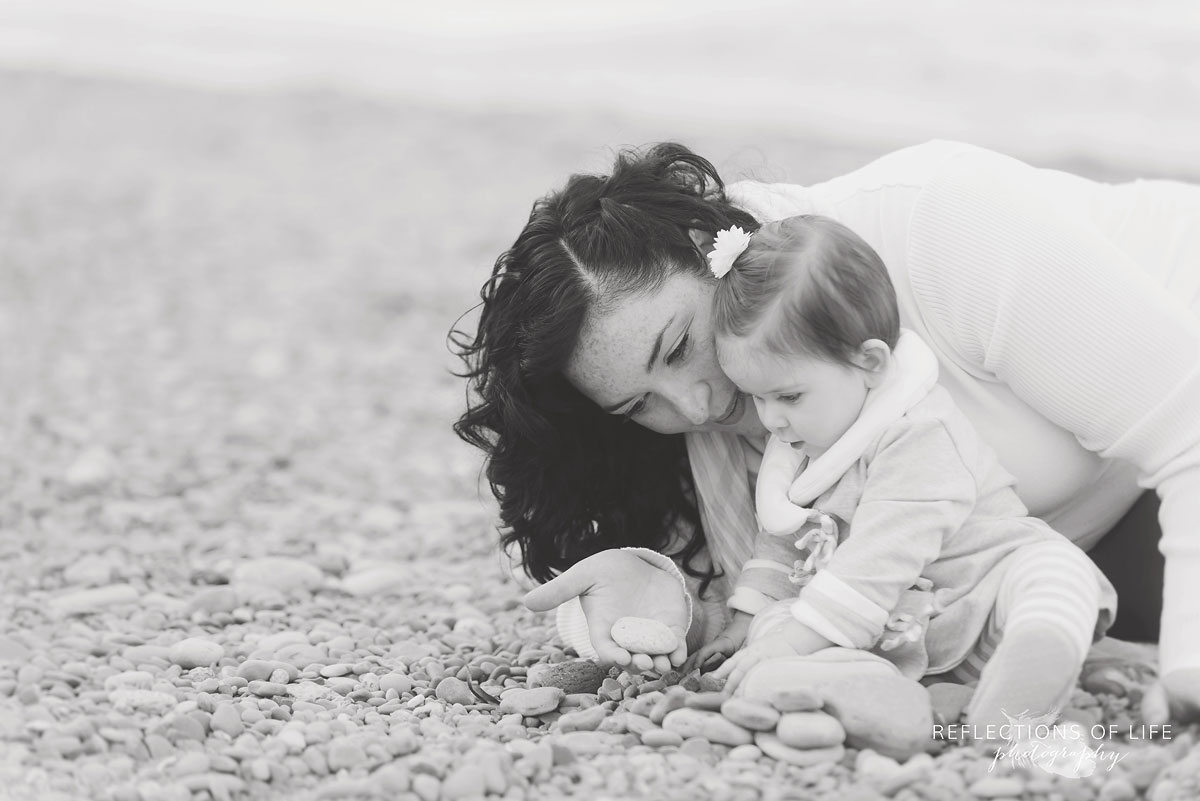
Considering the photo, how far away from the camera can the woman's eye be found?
2.75m

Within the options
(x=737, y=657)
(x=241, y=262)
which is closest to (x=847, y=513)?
(x=737, y=657)

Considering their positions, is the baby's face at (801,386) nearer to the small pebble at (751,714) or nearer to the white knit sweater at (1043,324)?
the white knit sweater at (1043,324)

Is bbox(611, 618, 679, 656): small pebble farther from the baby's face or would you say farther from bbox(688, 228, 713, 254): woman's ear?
bbox(688, 228, 713, 254): woman's ear

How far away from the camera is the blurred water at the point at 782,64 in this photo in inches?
493

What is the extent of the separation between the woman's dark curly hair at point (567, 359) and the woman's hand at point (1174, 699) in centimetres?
116

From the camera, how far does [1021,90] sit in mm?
13211

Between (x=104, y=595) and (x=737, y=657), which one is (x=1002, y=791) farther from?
(x=104, y=595)

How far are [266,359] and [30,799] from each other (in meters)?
4.82

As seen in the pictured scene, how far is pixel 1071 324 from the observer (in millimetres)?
2588

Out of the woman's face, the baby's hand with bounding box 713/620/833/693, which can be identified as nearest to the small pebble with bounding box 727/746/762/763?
the baby's hand with bounding box 713/620/833/693

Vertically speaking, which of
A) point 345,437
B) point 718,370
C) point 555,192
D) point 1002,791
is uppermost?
point 555,192

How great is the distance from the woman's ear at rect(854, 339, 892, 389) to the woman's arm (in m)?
0.18

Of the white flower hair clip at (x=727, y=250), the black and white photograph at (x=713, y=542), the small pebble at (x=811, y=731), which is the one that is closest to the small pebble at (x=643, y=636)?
the black and white photograph at (x=713, y=542)

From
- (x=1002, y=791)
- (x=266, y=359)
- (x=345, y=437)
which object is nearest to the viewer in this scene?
(x=1002, y=791)
